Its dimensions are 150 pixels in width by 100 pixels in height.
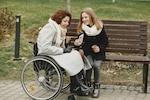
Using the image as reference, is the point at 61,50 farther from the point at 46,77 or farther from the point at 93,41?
the point at 93,41

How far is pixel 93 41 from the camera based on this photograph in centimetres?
605

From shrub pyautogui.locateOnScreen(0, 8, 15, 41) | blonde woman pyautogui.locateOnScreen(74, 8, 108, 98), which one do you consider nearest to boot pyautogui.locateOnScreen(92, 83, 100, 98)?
blonde woman pyautogui.locateOnScreen(74, 8, 108, 98)

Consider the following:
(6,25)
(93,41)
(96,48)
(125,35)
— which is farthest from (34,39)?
(96,48)

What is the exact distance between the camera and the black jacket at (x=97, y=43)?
6.01 metres

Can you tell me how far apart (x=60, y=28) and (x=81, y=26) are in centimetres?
54

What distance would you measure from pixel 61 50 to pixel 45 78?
518 mm

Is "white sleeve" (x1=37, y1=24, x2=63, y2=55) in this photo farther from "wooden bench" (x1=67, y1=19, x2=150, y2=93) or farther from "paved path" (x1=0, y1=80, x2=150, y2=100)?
"wooden bench" (x1=67, y1=19, x2=150, y2=93)

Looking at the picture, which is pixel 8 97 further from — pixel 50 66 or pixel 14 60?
pixel 14 60

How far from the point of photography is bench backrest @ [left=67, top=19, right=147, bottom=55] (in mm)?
6625

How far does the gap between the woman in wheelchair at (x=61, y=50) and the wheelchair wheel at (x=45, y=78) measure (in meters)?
0.12

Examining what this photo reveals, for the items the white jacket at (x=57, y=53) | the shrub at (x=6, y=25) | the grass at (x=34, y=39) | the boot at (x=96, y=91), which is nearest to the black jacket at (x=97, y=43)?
the boot at (x=96, y=91)

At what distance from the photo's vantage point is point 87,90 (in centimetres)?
558

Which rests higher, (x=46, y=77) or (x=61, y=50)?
(x=61, y=50)

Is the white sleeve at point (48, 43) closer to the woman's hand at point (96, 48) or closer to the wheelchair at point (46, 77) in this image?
the wheelchair at point (46, 77)
